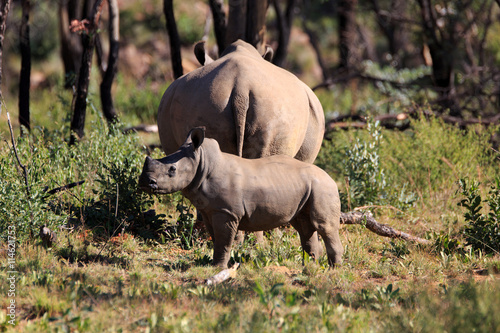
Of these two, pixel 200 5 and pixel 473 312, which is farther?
pixel 200 5

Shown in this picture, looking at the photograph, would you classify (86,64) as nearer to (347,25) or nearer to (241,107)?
(241,107)

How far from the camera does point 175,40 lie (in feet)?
29.6

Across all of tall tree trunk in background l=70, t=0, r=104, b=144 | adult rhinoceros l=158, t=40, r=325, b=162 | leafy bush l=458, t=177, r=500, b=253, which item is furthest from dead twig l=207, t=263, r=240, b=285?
tall tree trunk in background l=70, t=0, r=104, b=144

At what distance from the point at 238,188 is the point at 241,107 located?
790 millimetres

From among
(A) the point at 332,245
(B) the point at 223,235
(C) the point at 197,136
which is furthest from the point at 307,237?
(C) the point at 197,136

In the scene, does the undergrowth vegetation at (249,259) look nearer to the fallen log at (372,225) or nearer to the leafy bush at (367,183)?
the leafy bush at (367,183)

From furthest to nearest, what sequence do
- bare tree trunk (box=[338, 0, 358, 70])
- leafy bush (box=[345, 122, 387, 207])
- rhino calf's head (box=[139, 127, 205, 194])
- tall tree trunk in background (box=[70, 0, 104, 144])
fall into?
1. bare tree trunk (box=[338, 0, 358, 70])
2. tall tree trunk in background (box=[70, 0, 104, 144])
3. leafy bush (box=[345, 122, 387, 207])
4. rhino calf's head (box=[139, 127, 205, 194])

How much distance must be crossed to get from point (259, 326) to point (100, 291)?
1370mm

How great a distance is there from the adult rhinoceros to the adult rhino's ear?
60cm

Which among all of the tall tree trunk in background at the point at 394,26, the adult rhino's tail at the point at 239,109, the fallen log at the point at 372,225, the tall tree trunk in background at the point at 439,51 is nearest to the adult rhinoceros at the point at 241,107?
the adult rhino's tail at the point at 239,109

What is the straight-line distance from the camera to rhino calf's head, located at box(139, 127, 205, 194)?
4027mm

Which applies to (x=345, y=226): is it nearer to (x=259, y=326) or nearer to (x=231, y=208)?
(x=231, y=208)

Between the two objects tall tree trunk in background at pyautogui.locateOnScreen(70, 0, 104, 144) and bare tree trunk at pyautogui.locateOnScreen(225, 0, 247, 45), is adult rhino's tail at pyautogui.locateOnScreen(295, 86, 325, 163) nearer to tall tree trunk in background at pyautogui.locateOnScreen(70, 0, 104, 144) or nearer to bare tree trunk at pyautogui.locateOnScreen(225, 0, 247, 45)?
bare tree trunk at pyautogui.locateOnScreen(225, 0, 247, 45)

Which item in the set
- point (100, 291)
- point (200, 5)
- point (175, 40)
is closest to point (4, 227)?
point (100, 291)
